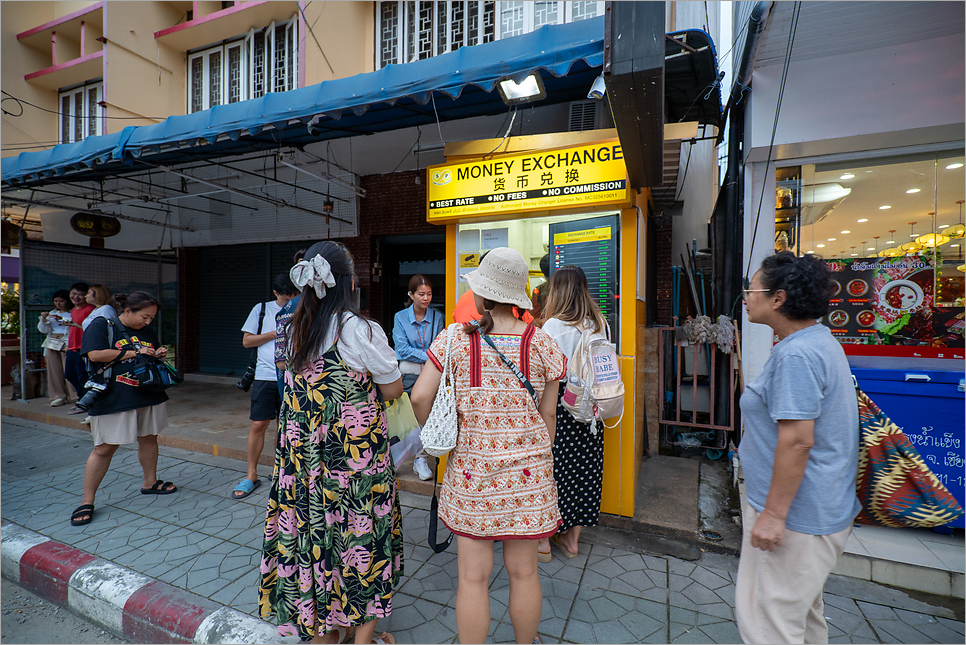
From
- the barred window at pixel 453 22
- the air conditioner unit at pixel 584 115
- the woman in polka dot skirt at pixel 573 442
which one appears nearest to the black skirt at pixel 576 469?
the woman in polka dot skirt at pixel 573 442

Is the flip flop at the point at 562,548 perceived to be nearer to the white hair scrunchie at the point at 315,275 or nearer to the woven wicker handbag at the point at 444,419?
the woven wicker handbag at the point at 444,419

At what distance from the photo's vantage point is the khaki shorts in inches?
143

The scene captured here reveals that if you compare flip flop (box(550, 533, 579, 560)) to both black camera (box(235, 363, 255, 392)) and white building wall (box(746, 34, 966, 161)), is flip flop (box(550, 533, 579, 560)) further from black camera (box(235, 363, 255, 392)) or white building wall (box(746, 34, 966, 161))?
white building wall (box(746, 34, 966, 161))

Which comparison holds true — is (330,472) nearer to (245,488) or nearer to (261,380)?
(261,380)

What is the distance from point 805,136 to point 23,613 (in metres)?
6.71

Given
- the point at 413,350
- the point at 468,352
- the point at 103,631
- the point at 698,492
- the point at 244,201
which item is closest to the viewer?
the point at 468,352

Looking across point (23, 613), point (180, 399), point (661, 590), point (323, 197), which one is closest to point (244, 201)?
point (323, 197)

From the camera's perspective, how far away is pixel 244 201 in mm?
9062

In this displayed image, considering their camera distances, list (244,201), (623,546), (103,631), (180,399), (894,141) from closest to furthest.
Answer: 1. (103,631)
2. (623,546)
3. (894,141)
4. (180,399)
5. (244,201)

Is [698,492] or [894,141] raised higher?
[894,141]

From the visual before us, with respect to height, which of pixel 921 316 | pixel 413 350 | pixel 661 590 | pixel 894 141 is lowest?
pixel 661 590

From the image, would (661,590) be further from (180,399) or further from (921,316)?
(180,399)

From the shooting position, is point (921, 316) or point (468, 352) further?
point (921, 316)

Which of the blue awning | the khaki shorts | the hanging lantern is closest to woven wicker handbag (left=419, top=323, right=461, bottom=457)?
the blue awning
